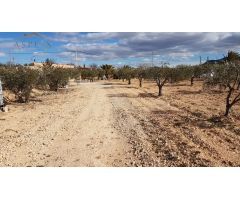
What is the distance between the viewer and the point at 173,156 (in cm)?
1005

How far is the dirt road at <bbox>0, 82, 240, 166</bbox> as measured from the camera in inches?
388

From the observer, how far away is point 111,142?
1205 cm

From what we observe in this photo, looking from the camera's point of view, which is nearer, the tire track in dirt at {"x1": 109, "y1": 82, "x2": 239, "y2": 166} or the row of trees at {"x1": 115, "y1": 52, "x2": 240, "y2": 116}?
the tire track in dirt at {"x1": 109, "y1": 82, "x2": 239, "y2": 166}

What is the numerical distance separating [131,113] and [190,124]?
14.6 ft

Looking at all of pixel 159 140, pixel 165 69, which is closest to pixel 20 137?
pixel 159 140

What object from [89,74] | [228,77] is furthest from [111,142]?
[89,74]

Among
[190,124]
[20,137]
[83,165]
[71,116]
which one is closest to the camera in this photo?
[83,165]

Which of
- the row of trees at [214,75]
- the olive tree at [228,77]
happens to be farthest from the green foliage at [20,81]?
the olive tree at [228,77]

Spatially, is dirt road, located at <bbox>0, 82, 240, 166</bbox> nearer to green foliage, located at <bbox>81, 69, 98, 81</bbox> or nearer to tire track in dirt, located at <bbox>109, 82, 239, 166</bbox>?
tire track in dirt, located at <bbox>109, 82, 239, 166</bbox>

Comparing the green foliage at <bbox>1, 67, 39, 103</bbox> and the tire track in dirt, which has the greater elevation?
the green foliage at <bbox>1, 67, 39, 103</bbox>

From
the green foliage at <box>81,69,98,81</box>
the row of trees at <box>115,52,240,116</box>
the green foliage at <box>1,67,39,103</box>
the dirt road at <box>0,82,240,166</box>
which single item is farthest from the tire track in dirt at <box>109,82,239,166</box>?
the green foliage at <box>81,69,98,81</box>

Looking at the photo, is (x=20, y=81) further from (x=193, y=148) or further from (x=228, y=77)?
(x=193, y=148)
